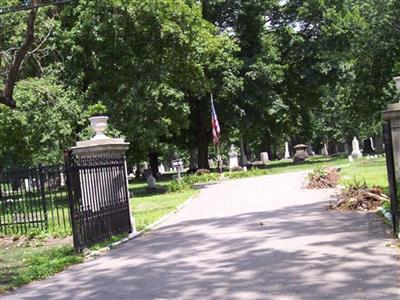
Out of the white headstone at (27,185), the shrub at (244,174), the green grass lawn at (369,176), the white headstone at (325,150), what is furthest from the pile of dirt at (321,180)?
the white headstone at (325,150)

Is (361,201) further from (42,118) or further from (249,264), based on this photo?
(42,118)

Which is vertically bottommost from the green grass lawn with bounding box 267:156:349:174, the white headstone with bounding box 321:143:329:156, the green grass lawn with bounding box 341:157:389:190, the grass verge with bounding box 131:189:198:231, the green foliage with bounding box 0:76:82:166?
the grass verge with bounding box 131:189:198:231

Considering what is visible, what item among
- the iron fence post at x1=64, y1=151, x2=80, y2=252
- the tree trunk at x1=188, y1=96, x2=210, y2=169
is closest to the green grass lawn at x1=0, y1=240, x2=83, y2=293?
the iron fence post at x1=64, y1=151, x2=80, y2=252

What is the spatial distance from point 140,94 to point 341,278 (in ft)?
61.5

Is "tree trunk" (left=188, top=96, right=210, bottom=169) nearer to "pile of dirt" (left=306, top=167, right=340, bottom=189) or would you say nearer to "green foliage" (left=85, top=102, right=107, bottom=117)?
"green foliage" (left=85, top=102, right=107, bottom=117)

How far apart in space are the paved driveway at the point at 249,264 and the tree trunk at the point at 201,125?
26891 millimetres

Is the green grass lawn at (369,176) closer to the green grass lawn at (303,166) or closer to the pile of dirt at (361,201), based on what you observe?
the pile of dirt at (361,201)

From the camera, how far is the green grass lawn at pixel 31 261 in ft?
29.4

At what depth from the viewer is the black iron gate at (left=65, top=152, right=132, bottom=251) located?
1095 cm

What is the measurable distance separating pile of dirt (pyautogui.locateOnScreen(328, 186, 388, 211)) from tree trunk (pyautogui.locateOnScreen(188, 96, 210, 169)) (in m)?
26.6

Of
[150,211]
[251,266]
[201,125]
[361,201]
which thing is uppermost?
[201,125]

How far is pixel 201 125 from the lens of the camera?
41250 mm

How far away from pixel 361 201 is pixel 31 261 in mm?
7330

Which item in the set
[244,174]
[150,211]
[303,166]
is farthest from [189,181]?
[303,166]
